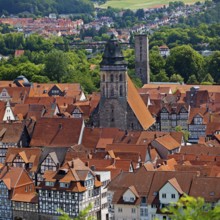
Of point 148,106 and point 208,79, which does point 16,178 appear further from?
point 208,79

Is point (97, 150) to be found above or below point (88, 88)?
below

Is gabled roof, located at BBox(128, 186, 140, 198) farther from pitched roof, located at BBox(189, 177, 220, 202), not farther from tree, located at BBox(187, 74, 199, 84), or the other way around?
tree, located at BBox(187, 74, 199, 84)

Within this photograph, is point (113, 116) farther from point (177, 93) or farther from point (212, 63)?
point (212, 63)

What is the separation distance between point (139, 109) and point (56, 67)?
49775 millimetres

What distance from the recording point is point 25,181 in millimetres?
57000

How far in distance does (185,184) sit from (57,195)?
9.05m

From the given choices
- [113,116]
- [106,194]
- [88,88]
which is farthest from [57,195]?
[88,88]

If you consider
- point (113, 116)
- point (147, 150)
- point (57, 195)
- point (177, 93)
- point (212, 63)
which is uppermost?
point (212, 63)

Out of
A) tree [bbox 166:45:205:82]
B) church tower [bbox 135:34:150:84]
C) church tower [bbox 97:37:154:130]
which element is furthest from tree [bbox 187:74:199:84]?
church tower [bbox 97:37:154:130]

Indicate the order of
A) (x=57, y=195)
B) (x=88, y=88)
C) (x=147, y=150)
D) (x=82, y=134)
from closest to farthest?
(x=57, y=195), (x=147, y=150), (x=82, y=134), (x=88, y=88)

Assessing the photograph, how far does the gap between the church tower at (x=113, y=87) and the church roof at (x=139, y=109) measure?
108 cm

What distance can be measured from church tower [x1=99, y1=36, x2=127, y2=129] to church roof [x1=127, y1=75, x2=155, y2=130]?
A: 108 cm

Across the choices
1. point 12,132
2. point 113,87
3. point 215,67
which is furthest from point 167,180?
point 215,67

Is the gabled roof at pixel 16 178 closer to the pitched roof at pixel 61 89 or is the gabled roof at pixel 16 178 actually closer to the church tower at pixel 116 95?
the church tower at pixel 116 95
